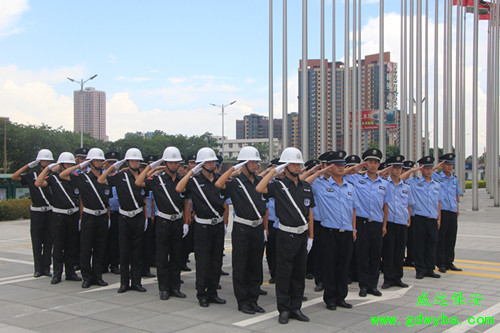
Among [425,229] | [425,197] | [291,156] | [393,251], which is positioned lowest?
[393,251]

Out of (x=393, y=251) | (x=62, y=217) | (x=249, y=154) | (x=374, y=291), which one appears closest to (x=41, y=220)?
(x=62, y=217)

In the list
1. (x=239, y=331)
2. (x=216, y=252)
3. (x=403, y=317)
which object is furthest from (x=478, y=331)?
(x=216, y=252)

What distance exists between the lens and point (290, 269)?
612 centimetres

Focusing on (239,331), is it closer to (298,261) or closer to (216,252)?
(298,261)

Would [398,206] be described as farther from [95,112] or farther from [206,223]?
[95,112]

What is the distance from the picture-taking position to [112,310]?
21.5ft

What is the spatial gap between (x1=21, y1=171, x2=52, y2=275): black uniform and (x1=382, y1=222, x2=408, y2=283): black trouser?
5.72 meters

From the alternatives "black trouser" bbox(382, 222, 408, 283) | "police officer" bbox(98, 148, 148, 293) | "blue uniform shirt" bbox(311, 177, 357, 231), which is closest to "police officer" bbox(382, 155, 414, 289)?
"black trouser" bbox(382, 222, 408, 283)

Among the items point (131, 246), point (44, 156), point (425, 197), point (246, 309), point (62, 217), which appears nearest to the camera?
point (246, 309)

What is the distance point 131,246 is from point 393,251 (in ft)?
13.3

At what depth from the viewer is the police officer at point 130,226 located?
7578 millimetres

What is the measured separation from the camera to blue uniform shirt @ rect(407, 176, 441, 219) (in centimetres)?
872

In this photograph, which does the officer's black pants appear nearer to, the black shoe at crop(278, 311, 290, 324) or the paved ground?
the paved ground

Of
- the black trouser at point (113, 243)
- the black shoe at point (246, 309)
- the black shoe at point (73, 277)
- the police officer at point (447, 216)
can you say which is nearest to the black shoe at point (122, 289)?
the black shoe at point (73, 277)
